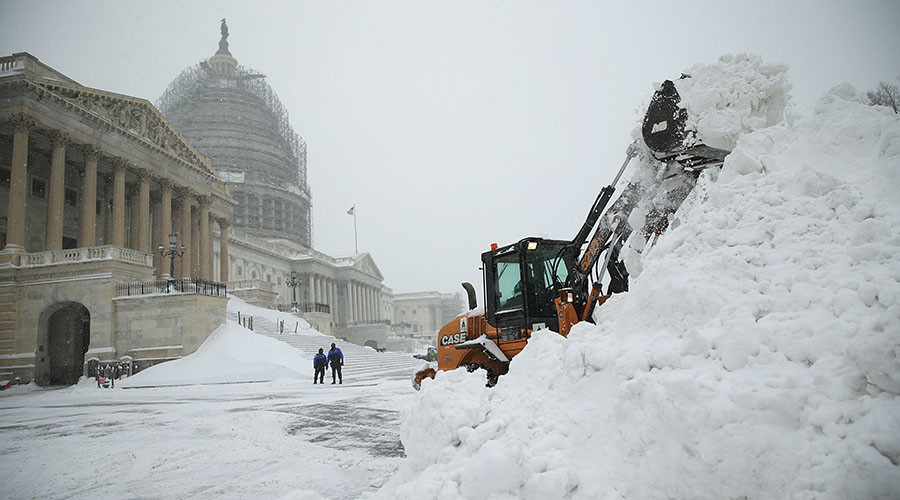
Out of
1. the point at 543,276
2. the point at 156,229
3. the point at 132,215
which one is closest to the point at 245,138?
the point at 156,229

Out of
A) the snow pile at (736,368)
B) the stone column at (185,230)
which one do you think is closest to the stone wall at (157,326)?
the stone column at (185,230)

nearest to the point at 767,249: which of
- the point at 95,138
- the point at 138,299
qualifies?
the point at 138,299

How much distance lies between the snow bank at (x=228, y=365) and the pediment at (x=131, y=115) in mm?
15387

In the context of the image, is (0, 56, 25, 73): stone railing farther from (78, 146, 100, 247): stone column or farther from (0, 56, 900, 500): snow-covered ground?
(0, 56, 900, 500): snow-covered ground

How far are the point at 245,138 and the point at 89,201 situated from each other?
4935cm

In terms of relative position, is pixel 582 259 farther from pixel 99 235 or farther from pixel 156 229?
pixel 99 235

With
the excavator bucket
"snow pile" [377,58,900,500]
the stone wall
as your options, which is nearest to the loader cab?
the excavator bucket

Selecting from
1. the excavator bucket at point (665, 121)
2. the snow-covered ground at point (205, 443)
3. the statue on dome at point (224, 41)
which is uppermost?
the statue on dome at point (224, 41)

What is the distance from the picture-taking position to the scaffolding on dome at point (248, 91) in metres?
76.5

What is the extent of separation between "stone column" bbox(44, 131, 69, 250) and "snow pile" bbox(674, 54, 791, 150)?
31.8 m

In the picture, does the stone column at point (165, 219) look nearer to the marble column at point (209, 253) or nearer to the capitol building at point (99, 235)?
the capitol building at point (99, 235)

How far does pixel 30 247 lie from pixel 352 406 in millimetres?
28607

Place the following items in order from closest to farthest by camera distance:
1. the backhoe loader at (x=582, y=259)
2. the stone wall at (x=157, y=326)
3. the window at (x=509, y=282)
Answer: the backhoe loader at (x=582, y=259)
the window at (x=509, y=282)
the stone wall at (x=157, y=326)

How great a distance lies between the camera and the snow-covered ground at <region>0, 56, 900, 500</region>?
8.90ft
